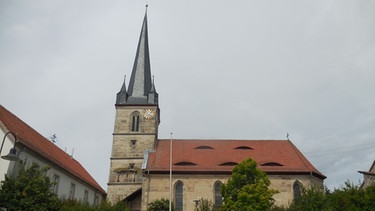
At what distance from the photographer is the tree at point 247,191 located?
2023cm

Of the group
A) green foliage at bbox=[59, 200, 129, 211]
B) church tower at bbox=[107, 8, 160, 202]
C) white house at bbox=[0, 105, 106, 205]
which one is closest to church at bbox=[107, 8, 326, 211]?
church tower at bbox=[107, 8, 160, 202]

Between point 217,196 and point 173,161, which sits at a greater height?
point 173,161

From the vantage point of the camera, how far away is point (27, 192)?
1795 cm

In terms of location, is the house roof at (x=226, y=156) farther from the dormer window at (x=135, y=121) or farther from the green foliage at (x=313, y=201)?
the green foliage at (x=313, y=201)

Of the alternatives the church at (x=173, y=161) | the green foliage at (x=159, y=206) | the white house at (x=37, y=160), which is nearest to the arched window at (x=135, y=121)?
the church at (x=173, y=161)

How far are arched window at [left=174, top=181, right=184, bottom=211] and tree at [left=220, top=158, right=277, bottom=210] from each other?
25.4 feet

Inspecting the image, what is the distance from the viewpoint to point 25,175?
1839cm

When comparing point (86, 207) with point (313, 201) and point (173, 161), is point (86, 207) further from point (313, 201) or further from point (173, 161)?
point (313, 201)

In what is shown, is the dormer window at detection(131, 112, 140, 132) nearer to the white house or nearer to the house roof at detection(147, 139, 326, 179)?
the house roof at detection(147, 139, 326, 179)

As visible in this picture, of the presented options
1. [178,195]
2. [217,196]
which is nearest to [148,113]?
[178,195]

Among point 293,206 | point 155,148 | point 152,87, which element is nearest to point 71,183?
point 155,148

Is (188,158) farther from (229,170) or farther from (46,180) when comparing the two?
(46,180)

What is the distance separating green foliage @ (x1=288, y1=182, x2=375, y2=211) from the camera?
778 inches

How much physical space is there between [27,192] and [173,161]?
1486cm
